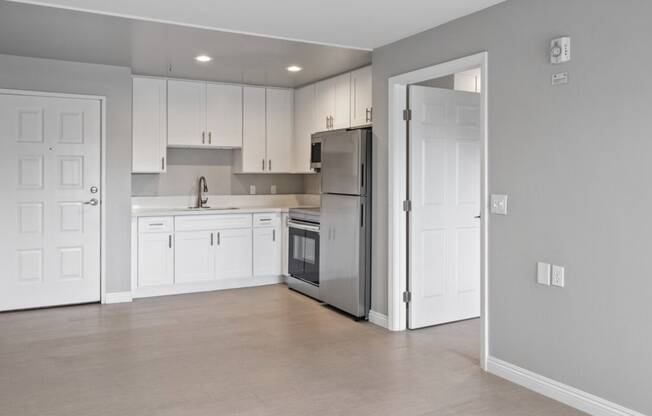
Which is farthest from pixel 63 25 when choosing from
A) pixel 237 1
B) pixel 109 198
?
pixel 109 198

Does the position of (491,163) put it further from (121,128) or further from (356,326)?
(121,128)

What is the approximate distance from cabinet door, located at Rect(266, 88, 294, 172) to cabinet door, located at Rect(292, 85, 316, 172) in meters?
0.08

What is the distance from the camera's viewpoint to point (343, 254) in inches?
197

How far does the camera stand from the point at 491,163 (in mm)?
3502

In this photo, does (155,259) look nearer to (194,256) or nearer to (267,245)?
(194,256)

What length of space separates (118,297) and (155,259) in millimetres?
532

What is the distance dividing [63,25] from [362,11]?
2.23 metres

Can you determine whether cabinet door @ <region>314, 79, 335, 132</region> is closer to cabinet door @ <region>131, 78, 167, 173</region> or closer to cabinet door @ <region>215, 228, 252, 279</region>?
cabinet door @ <region>215, 228, 252, 279</region>

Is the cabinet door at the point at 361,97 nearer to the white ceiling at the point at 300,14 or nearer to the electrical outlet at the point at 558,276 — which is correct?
the white ceiling at the point at 300,14

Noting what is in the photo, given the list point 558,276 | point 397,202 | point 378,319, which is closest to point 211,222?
point 378,319

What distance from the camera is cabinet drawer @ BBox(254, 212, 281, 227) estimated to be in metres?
6.29

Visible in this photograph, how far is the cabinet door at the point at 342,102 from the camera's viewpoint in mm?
5695

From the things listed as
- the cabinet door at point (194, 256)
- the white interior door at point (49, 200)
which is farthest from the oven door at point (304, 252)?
the white interior door at point (49, 200)

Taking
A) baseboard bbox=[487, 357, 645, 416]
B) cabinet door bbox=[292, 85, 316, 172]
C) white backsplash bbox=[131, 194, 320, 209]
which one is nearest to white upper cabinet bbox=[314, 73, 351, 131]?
cabinet door bbox=[292, 85, 316, 172]
